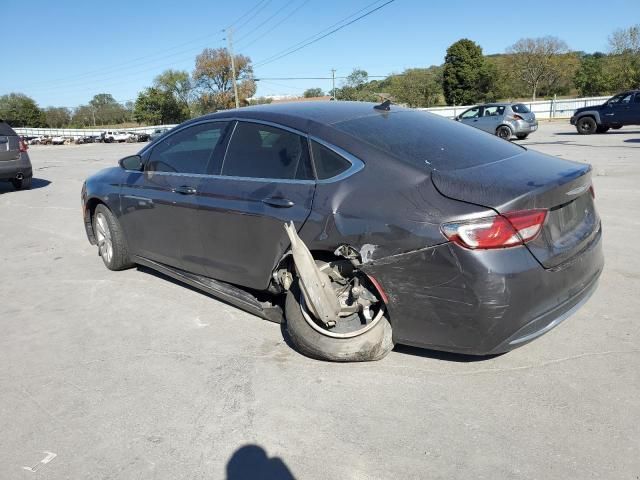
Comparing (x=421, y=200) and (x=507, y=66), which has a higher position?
(x=507, y=66)

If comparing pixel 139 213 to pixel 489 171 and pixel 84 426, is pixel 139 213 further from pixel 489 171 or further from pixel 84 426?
pixel 489 171

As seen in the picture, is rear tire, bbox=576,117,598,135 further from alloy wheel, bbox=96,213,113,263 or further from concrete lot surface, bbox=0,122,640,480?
alloy wheel, bbox=96,213,113,263

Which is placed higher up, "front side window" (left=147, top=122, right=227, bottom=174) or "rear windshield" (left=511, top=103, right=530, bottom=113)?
"front side window" (left=147, top=122, right=227, bottom=174)

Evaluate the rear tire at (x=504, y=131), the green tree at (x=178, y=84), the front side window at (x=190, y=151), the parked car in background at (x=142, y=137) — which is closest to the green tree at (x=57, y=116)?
the green tree at (x=178, y=84)

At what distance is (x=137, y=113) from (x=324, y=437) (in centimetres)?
9512

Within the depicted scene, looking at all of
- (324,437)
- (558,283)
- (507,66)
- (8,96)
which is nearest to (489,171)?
(558,283)

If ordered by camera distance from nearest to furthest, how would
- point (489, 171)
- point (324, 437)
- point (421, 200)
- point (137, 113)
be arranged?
1. point (324, 437)
2. point (421, 200)
3. point (489, 171)
4. point (137, 113)

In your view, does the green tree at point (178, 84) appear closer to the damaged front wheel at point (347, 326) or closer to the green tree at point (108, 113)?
the green tree at point (108, 113)

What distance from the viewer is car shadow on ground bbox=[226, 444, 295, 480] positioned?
97.4 inches

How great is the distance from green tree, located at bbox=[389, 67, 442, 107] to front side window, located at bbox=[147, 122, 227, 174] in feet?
197

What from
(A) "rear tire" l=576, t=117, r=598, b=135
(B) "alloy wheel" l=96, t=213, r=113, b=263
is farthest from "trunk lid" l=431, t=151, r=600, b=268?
(A) "rear tire" l=576, t=117, r=598, b=135

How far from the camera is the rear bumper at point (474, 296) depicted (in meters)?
2.78

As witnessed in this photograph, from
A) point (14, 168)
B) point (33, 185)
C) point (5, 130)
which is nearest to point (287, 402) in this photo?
point (14, 168)

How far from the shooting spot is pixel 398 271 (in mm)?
2998
